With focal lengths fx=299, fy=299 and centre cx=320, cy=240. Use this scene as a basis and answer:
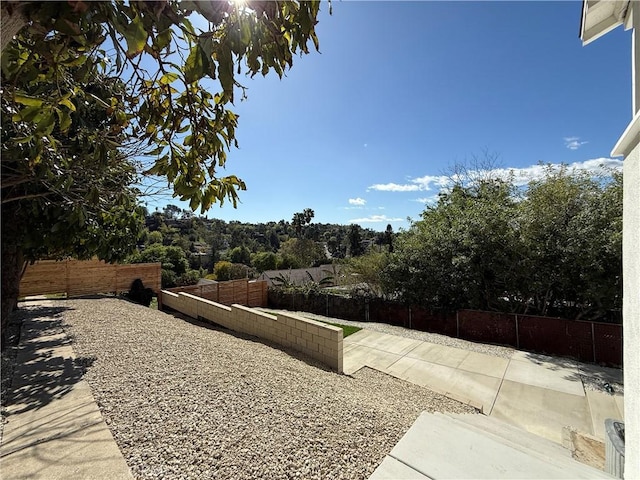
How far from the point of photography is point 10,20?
0.91m

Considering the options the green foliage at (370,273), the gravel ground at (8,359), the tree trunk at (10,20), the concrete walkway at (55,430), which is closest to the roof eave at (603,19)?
the tree trunk at (10,20)

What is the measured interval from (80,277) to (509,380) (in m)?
15.7

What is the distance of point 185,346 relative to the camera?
6.00 m

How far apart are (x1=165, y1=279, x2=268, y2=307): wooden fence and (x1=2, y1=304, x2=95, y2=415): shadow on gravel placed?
6.81 m

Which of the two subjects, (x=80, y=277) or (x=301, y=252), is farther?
(x=301, y=252)

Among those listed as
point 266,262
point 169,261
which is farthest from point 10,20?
point 266,262

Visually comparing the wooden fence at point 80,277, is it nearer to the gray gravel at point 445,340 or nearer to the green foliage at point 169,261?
the green foliage at point 169,261

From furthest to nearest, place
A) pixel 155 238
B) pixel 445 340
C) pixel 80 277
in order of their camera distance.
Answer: pixel 155 238 < pixel 80 277 < pixel 445 340

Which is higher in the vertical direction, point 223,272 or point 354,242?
point 354,242

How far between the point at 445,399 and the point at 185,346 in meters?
5.17

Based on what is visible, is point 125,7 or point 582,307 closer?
point 125,7

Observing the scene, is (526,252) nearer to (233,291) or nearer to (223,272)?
(233,291)

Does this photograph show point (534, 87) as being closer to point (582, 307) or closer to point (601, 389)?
point (582, 307)

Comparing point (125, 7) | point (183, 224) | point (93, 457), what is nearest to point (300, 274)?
point (93, 457)
